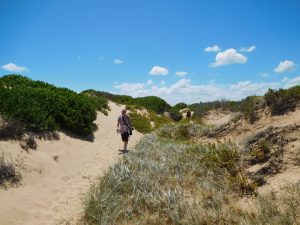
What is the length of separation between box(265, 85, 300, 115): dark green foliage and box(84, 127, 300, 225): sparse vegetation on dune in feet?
10.8

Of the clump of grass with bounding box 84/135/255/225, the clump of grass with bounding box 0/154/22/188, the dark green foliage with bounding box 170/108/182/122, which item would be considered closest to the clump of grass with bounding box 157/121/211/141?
the clump of grass with bounding box 84/135/255/225

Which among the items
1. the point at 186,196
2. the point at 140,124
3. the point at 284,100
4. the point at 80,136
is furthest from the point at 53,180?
the point at 140,124

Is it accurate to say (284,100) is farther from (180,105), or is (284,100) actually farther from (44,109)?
(180,105)

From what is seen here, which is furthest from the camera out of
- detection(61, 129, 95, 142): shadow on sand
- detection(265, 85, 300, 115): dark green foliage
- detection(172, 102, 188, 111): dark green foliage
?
detection(172, 102, 188, 111): dark green foliage

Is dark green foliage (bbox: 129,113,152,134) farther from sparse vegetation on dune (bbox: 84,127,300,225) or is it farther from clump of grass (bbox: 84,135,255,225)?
sparse vegetation on dune (bbox: 84,127,300,225)

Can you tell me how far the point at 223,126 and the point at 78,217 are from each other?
28.0 feet

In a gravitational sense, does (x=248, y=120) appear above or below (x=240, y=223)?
above

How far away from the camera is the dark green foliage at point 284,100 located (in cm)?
1109

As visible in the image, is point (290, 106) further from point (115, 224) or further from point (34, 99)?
point (34, 99)

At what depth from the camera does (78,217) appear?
673cm

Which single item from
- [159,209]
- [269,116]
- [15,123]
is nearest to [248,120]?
[269,116]

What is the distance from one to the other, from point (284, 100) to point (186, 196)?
21.4 ft

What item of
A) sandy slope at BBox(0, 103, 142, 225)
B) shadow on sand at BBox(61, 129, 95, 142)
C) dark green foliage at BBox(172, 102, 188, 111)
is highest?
dark green foliage at BBox(172, 102, 188, 111)

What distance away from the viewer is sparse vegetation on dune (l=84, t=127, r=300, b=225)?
5617mm
